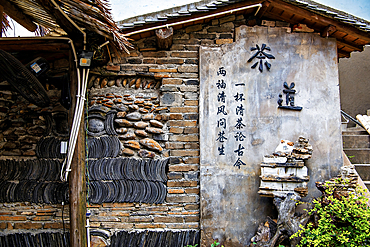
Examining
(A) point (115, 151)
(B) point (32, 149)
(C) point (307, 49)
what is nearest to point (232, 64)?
(C) point (307, 49)

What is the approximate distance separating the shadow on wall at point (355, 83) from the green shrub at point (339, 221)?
14.5 feet

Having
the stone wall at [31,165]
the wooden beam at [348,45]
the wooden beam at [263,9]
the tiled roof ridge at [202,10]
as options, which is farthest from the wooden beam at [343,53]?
the stone wall at [31,165]

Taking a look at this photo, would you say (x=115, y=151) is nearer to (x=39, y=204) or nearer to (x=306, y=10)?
(x=39, y=204)

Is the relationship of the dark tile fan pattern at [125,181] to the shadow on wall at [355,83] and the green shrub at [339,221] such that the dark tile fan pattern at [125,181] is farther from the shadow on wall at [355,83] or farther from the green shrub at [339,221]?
the shadow on wall at [355,83]

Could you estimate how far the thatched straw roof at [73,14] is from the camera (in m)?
2.73

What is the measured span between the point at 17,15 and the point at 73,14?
1185mm

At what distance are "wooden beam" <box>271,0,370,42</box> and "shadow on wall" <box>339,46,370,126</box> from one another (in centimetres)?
376

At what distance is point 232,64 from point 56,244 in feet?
11.7

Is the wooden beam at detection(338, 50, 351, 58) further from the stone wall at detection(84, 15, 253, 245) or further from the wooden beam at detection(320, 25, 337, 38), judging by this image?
the stone wall at detection(84, 15, 253, 245)

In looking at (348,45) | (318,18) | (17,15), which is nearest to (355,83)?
(348,45)

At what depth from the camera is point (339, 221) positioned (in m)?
3.05

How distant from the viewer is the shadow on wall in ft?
22.2

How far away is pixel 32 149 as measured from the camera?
146 inches

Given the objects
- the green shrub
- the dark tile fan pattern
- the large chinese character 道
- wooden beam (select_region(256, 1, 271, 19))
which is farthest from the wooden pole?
wooden beam (select_region(256, 1, 271, 19))
